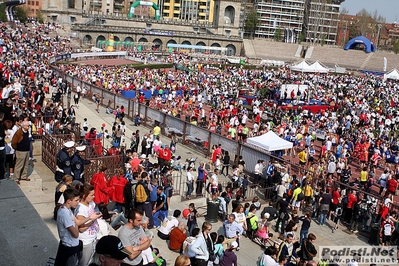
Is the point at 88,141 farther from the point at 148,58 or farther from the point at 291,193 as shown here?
the point at 148,58

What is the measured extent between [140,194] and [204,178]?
17.4 feet

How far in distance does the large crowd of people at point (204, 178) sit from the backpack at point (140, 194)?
0.07ft

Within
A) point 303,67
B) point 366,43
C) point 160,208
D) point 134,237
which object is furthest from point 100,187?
point 366,43

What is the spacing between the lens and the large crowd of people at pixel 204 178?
625 centimetres

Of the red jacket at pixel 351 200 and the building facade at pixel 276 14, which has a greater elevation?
the building facade at pixel 276 14

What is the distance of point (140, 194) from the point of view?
9.95 metres

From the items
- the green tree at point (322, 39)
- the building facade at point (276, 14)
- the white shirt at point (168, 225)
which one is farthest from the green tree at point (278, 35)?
the white shirt at point (168, 225)

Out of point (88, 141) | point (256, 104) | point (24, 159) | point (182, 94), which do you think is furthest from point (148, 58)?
point (24, 159)

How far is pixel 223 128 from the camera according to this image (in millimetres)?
26250

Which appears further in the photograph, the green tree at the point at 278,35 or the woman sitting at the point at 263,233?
the green tree at the point at 278,35

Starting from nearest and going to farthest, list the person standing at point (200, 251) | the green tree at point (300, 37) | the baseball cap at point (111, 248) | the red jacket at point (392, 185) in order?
1. the baseball cap at point (111, 248)
2. the person standing at point (200, 251)
3. the red jacket at point (392, 185)
4. the green tree at point (300, 37)

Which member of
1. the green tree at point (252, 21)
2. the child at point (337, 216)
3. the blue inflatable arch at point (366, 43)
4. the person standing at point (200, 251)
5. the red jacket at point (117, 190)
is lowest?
the child at point (337, 216)

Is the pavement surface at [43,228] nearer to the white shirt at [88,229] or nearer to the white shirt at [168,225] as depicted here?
the white shirt at [168,225]

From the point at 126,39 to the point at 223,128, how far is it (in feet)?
212
